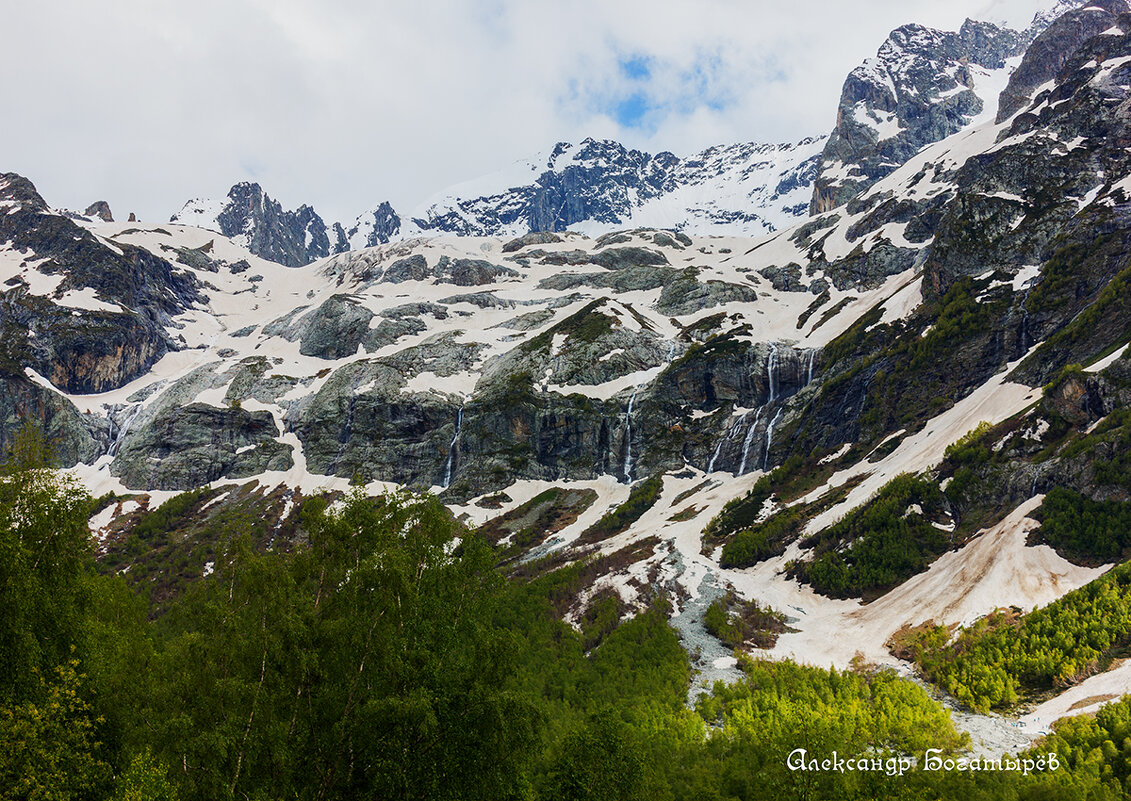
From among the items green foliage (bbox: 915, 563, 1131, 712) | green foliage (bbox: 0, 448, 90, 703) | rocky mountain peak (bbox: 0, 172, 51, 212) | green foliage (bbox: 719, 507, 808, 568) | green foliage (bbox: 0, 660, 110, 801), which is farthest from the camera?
rocky mountain peak (bbox: 0, 172, 51, 212)

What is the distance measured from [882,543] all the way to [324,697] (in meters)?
49.2

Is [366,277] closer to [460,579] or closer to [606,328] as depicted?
[606,328]

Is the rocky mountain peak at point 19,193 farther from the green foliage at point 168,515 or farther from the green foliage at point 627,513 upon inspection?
the green foliage at point 627,513

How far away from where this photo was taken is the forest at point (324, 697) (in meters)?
16.4

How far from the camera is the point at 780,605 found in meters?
52.8

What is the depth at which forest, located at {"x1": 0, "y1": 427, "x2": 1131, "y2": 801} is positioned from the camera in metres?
16.4

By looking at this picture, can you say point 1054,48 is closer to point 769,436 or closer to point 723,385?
point 723,385

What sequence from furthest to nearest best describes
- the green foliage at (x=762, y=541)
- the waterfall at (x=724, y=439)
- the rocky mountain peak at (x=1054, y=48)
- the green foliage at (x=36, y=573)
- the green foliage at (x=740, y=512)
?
1. the rocky mountain peak at (x=1054, y=48)
2. the waterfall at (x=724, y=439)
3. the green foliage at (x=740, y=512)
4. the green foliage at (x=762, y=541)
5. the green foliage at (x=36, y=573)

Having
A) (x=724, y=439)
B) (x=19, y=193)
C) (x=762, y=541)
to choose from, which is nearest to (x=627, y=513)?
(x=724, y=439)

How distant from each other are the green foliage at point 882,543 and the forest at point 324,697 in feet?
78.0

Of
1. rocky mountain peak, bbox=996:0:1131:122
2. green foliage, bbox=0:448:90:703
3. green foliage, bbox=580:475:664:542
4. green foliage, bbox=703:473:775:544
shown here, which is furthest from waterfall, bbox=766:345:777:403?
rocky mountain peak, bbox=996:0:1131:122

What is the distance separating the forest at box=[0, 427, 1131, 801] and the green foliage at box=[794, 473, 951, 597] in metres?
23.8

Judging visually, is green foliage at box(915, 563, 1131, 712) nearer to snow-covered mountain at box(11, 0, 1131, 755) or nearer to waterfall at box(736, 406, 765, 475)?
snow-covered mountain at box(11, 0, 1131, 755)

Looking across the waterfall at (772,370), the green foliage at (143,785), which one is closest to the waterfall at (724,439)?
the waterfall at (772,370)
